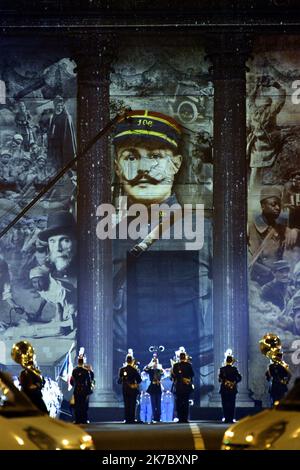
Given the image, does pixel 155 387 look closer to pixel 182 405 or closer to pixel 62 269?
pixel 182 405

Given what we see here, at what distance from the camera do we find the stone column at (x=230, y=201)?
37188mm

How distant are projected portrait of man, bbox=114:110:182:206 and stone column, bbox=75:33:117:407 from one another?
23.8 inches

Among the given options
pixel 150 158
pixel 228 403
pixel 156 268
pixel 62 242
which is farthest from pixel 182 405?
pixel 150 158

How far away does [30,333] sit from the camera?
3759 centimetres

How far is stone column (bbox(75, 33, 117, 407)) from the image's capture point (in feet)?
122

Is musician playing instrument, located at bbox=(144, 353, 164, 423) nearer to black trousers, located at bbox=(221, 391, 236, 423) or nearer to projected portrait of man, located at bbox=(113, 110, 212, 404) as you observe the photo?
black trousers, located at bbox=(221, 391, 236, 423)

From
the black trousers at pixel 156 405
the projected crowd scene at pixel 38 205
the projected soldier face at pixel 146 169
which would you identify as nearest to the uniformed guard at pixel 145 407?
the black trousers at pixel 156 405

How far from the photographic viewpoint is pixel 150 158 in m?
38.4

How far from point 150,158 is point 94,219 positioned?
225 cm

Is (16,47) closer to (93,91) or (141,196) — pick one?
(93,91)

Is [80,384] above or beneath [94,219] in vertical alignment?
beneath

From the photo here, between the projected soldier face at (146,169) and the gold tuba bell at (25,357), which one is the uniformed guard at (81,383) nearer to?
the gold tuba bell at (25,357)

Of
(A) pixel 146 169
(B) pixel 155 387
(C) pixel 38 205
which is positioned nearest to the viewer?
(B) pixel 155 387

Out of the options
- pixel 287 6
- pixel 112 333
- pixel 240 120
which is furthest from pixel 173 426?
pixel 287 6
